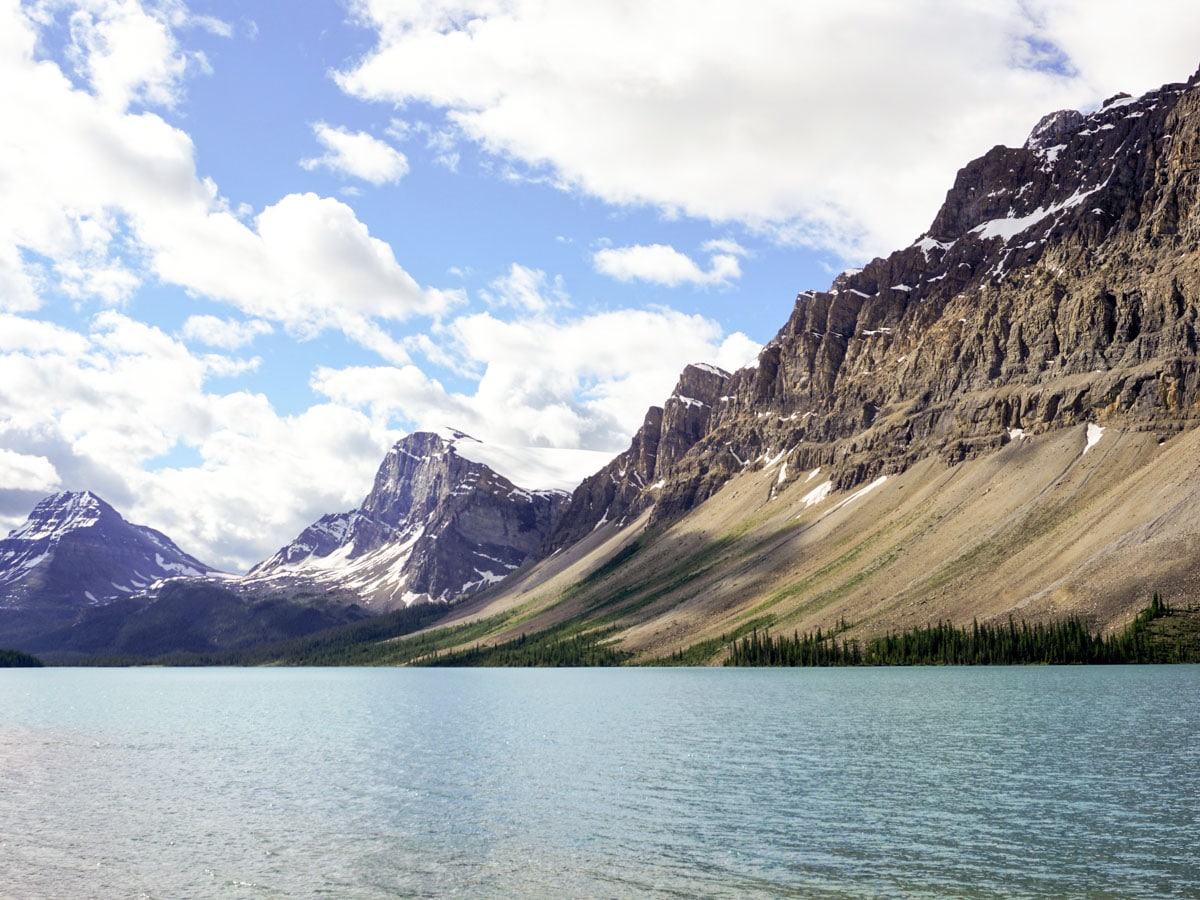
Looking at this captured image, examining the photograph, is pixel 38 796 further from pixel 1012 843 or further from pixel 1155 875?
pixel 1155 875

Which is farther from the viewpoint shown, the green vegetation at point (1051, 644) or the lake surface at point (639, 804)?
the green vegetation at point (1051, 644)

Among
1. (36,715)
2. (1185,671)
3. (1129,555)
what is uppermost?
(1129,555)

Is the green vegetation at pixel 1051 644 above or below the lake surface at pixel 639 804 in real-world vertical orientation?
above

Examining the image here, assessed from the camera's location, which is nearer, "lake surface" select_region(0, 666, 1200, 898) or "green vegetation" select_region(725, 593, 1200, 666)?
"lake surface" select_region(0, 666, 1200, 898)

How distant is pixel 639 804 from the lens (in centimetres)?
5253

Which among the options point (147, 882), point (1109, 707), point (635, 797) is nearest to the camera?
point (147, 882)

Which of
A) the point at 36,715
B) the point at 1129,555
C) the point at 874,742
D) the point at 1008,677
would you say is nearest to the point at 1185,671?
the point at 1008,677

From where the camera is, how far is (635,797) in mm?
54656

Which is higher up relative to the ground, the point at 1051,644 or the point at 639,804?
the point at 1051,644

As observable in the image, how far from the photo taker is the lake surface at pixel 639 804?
3806 centimetres

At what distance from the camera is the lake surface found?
38.1 m

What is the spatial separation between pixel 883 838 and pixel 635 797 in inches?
620

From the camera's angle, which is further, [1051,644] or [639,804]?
[1051,644]

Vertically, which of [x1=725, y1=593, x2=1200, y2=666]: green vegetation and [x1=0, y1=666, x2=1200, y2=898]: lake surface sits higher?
[x1=725, y1=593, x2=1200, y2=666]: green vegetation
